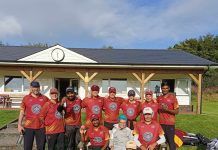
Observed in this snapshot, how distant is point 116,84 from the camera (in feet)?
82.8

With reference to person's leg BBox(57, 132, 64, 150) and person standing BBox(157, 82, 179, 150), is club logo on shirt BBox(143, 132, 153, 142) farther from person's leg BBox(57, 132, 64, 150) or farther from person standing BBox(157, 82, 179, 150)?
person's leg BBox(57, 132, 64, 150)

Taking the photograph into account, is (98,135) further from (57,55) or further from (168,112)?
(57,55)

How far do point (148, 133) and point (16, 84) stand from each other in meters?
18.3

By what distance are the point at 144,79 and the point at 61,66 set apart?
4617 mm

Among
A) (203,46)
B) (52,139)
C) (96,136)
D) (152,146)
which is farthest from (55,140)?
(203,46)

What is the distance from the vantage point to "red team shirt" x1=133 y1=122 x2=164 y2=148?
7957mm

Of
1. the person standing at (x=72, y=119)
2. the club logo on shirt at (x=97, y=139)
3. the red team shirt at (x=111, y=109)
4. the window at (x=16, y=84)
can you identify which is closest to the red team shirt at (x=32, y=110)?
the person standing at (x=72, y=119)

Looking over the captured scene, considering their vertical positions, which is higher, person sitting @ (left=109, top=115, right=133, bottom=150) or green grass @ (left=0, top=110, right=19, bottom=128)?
person sitting @ (left=109, top=115, right=133, bottom=150)

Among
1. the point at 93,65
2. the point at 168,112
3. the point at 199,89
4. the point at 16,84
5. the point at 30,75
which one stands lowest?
the point at 168,112

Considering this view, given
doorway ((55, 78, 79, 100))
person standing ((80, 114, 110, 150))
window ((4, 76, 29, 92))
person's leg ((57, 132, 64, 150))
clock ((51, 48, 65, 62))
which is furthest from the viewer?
doorway ((55, 78, 79, 100))

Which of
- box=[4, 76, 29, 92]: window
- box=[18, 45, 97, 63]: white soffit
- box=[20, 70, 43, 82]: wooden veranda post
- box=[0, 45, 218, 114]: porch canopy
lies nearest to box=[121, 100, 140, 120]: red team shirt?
box=[0, 45, 218, 114]: porch canopy

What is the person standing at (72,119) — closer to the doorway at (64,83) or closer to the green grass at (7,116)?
the green grass at (7,116)

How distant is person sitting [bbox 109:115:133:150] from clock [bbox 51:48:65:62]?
1480 centimetres

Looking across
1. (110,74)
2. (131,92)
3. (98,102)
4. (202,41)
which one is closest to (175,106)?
(131,92)
